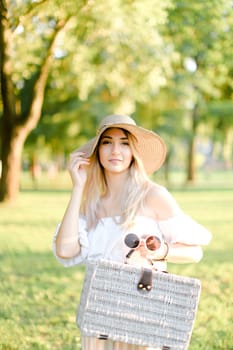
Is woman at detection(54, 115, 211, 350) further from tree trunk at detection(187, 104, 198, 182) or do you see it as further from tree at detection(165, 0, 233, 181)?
tree trunk at detection(187, 104, 198, 182)

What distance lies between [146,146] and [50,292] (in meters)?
4.39

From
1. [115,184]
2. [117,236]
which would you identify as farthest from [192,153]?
[117,236]

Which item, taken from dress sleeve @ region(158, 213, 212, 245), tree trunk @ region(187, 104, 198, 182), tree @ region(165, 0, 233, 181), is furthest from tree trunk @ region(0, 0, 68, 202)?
tree trunk @ region(187, 104, 198, 182)

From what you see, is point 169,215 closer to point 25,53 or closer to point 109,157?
point 109,157

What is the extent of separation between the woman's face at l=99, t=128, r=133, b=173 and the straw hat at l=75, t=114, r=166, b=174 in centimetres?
4

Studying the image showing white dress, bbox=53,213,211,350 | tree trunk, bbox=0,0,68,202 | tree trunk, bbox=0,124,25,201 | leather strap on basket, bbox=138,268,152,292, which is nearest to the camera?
leather strap on basket, bbox=138,268,152,292

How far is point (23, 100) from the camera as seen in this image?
26.3 metres

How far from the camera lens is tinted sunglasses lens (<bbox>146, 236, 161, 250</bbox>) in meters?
2.79

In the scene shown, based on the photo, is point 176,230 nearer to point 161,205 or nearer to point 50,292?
point 161,205

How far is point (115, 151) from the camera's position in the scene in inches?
124

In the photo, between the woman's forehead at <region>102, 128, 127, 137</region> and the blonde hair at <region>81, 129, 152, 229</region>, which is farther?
the woman's forehead at <region>102, 128, 127, 137</region>

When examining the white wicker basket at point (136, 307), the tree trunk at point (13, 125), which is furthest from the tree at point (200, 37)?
the white wicker basket at point (136, 307)

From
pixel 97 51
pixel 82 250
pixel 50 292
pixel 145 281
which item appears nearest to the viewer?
pixel 145 281

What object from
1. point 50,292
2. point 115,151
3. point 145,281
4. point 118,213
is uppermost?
point 115,151
